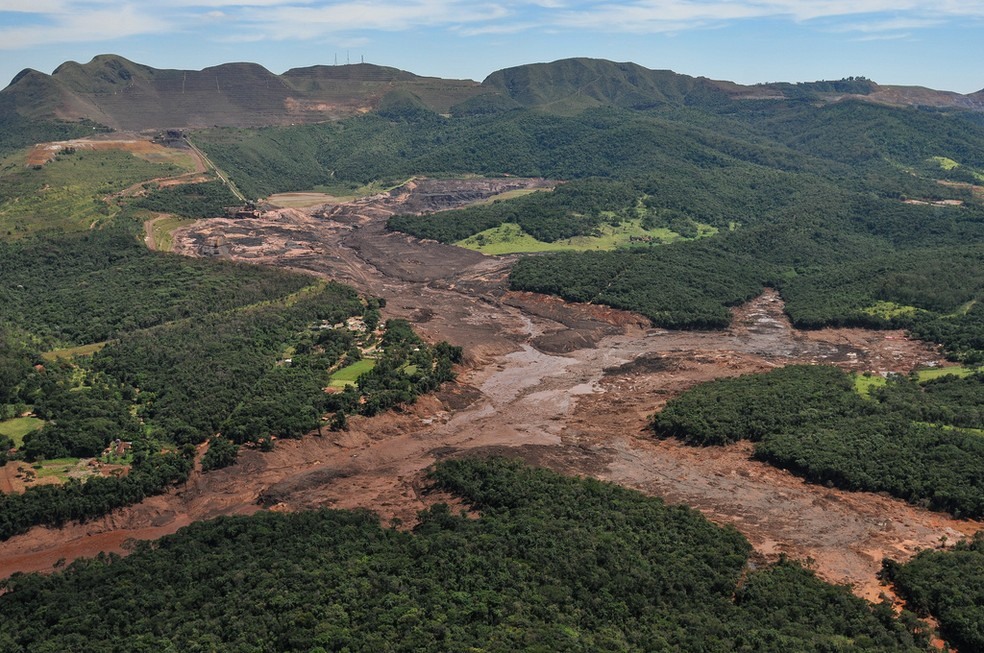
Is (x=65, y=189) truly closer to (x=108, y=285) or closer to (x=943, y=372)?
(x=108, y=285)

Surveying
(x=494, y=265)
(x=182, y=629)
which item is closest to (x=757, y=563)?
(x=182, y=629)

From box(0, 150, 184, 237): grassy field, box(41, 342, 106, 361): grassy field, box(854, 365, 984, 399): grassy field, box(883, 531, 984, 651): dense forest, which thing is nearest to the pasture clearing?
box(0, 150, 184, 237): grassy field

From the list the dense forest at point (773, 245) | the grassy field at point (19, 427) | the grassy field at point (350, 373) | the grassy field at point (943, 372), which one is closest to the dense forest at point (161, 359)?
the grassy field at point (19, 427)

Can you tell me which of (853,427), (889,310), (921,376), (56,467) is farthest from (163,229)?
(921,376)

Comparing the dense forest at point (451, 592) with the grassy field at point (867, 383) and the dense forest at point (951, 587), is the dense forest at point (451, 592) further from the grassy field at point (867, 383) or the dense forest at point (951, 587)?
the grassy field at point (867, 383)

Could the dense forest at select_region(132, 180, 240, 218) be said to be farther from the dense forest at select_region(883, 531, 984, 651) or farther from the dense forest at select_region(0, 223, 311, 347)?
the dense forest at select_region(883, 531, 984, 651)

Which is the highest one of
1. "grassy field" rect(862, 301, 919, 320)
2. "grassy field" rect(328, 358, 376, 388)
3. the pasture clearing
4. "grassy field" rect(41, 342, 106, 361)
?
the pasture clearing
